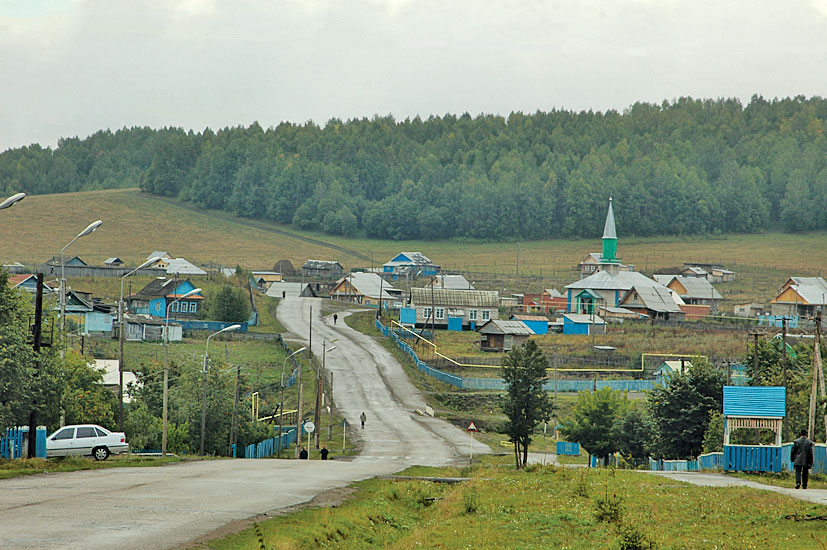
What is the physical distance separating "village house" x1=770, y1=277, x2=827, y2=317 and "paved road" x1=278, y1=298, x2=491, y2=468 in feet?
166

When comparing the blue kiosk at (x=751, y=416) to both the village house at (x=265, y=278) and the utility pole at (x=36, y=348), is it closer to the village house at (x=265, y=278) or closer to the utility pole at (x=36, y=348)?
the utility pole at (x=36, y=348)

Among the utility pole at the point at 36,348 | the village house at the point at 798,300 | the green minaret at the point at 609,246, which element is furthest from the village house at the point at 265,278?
the utility pole at the point at 36,348

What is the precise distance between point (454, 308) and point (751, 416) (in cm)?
7081

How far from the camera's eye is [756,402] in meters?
27.4

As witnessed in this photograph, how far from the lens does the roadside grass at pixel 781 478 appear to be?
22391 millimetres

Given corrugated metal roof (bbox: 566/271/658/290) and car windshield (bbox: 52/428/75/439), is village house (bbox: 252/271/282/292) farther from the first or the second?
car windshield (bbox: 52/428/75/439)

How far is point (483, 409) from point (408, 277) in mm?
83473

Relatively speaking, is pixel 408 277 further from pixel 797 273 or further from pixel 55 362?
pixel 55 362

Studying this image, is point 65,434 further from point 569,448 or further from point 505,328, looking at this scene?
point 505,328

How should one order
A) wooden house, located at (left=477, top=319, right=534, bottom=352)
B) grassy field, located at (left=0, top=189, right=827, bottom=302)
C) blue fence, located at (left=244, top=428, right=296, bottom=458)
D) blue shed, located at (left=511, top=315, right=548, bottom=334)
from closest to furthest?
blue fence, located at (left=244, top=428, right=296, bottom=458)
wooden house, located at (left=477, top=319, right=534, bottom=352)
blue shed, located at (left=511, top=315, right=548, bottom=334)
grassy field, located at (left=0, top=189, right=827, bottom=302)

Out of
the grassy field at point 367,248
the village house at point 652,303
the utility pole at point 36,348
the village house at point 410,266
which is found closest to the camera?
the utility pole at point 36,348

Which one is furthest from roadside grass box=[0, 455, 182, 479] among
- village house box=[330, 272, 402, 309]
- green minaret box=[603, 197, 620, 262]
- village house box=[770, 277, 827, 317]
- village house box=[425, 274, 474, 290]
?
green minaret box=[603, 197, 620, 262]

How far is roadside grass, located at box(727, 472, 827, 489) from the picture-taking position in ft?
73.5

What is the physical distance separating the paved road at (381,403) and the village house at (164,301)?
11.7 meters
